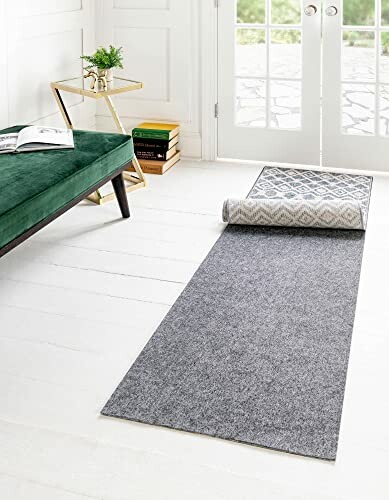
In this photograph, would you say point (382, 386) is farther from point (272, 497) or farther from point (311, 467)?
point (272, 497)

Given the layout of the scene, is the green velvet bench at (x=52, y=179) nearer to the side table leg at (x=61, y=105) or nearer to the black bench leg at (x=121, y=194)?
the black bench leg at (x=121, y=194)

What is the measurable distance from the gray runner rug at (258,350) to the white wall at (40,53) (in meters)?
1.58

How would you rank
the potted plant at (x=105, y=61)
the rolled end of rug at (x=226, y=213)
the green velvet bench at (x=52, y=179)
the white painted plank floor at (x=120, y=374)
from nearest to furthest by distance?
the white painted plank floor at (x=120, y=374) → the green velvet bench at (x=52, y=179) → the rolled end of rug at (x=226, y=213) → the potted plant at (x=105, y=61)

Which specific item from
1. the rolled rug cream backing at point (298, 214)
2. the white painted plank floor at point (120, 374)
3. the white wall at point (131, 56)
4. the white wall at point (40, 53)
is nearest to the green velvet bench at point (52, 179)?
the white painted plank floor at point (120, 374)

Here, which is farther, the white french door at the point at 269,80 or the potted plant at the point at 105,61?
the white french door at the point at 269,80

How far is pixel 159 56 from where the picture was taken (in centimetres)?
504

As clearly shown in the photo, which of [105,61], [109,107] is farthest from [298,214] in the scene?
[105,61]

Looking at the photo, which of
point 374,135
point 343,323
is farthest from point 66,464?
point 374,135

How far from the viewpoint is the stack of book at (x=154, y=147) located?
4836 millimetres

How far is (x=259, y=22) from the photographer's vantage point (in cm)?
478

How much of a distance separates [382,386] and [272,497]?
0.68 meters

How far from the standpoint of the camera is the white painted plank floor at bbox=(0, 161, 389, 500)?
2016mm

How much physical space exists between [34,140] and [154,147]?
1.42 m

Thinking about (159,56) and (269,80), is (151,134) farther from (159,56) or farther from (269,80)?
(269,80)
